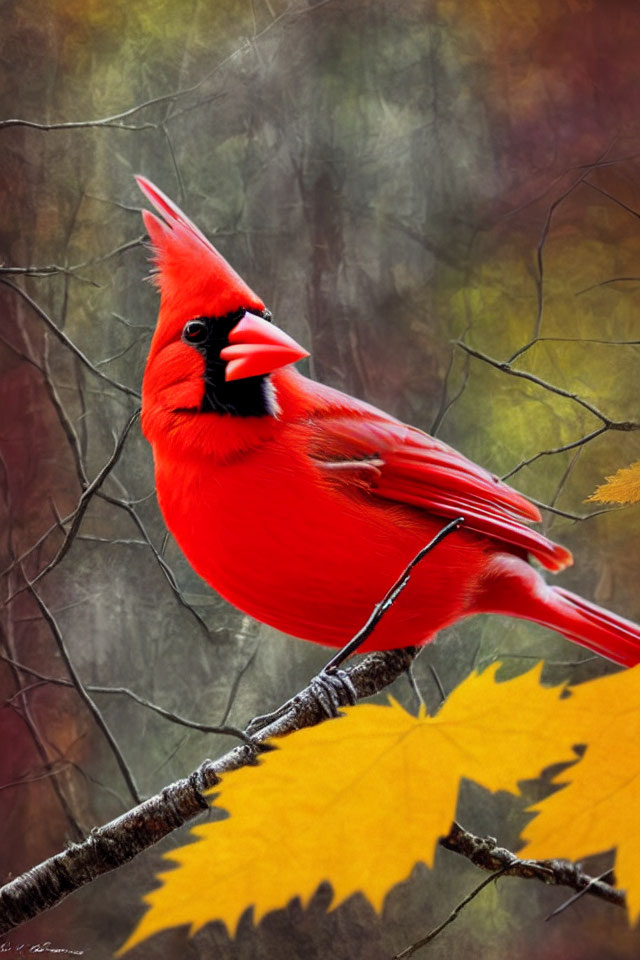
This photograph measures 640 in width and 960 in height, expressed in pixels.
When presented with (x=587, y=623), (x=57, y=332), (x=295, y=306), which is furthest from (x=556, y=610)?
(x=57, y=332)

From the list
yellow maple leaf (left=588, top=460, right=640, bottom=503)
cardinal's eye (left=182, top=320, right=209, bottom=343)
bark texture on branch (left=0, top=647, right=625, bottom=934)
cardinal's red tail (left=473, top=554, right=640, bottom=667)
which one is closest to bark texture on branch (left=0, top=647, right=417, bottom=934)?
bark texture on branch (left=0, top=647, right=625, bottom=934)

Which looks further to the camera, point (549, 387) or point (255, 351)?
point (549, 387)

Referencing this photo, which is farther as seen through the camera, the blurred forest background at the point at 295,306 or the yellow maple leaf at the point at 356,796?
the blurred forest background at the point at 295,306

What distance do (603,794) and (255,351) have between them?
816 millimetres

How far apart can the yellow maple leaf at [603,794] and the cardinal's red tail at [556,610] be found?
0.10m

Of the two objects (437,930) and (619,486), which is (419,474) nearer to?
(619,486)

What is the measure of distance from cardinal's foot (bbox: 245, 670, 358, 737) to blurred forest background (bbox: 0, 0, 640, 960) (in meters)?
0.04

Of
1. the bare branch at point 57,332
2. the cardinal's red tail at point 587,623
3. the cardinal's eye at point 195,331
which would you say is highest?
the bare branch at point 57,332

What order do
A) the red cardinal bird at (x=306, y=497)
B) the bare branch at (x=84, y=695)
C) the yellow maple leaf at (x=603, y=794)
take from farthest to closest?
1. the bare branch at (x=84, y=695)
2. the red cardinal bird at (x=306, y=497)
3. the yellow maple leaf at (x=603, y=794)

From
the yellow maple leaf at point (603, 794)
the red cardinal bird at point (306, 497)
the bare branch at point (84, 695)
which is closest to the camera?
the yellow maple leaf at point (603, 794)

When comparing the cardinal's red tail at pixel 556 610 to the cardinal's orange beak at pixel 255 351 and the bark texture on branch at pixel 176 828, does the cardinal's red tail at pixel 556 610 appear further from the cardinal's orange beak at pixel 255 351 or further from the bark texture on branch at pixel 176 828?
the cardinal's orange beak at pixel 255 351

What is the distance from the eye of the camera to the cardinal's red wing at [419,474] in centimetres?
163

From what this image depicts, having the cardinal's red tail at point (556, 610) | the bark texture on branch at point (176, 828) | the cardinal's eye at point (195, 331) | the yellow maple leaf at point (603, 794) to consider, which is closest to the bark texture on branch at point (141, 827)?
the bark texture on branch at point (176, 828)

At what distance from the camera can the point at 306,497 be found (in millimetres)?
1599
